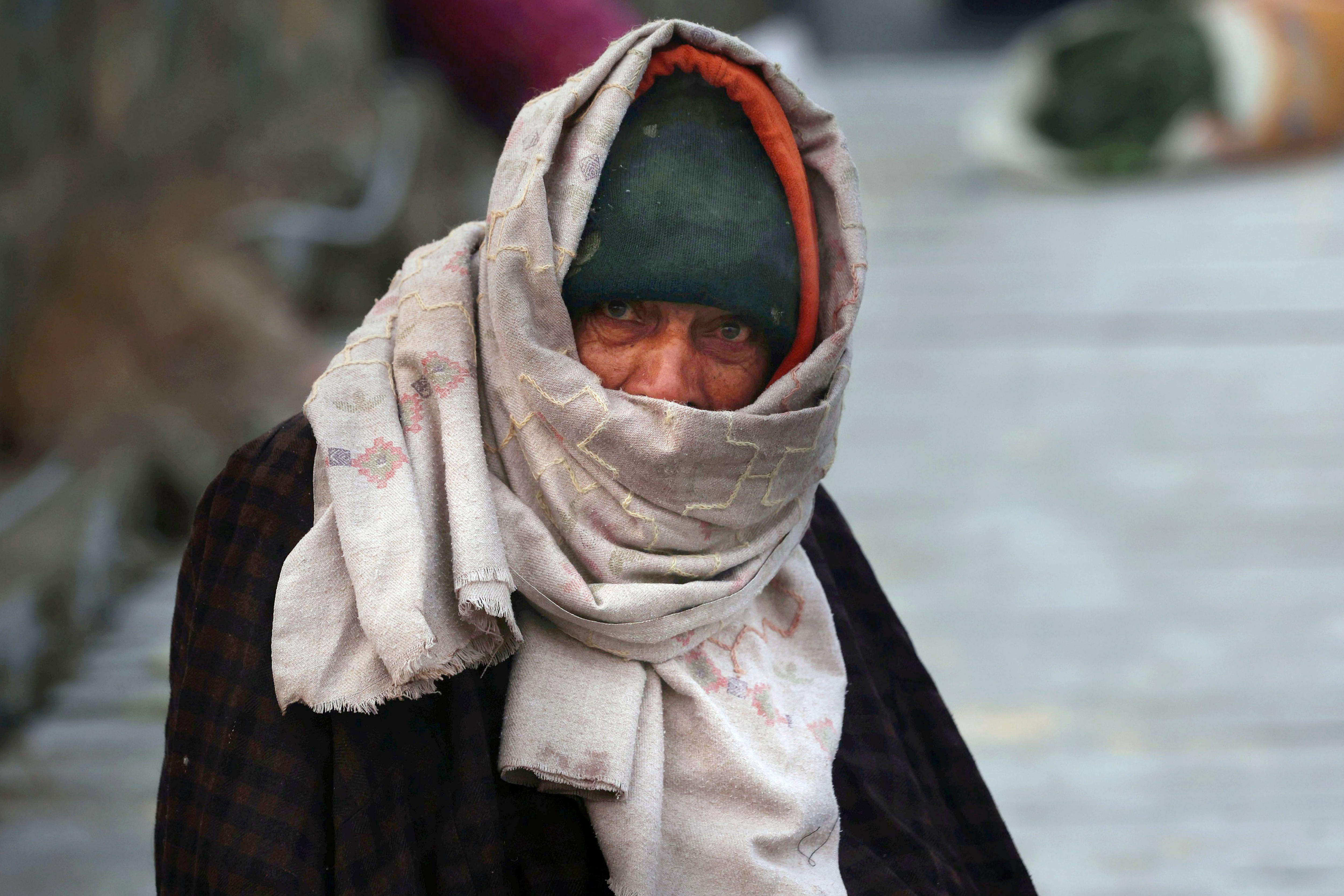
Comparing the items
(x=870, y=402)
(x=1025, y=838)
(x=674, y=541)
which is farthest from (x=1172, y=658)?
(x=674, y=541)

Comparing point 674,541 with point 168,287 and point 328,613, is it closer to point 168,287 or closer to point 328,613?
Answer: point 328,613

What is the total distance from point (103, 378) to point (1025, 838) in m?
2.34

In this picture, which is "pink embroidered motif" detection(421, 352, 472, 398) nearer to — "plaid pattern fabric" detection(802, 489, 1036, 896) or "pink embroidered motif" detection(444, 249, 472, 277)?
"pink embroidered motif" detection(444, 249, 472, 277)

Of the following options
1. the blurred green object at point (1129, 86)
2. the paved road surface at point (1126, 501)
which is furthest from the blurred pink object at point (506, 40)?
the blurred green object at point (1129, 86)

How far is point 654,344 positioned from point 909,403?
3.68m

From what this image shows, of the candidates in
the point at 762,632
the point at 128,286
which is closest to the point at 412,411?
the point at 762,632

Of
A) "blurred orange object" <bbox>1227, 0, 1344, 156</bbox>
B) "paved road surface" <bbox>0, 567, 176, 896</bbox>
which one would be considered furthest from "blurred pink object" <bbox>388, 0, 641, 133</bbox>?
"blurred orange object" <bbox>1227, 0, 1344, 156</bbox>

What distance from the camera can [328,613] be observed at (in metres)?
1.26

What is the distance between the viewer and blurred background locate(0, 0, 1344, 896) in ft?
9.47

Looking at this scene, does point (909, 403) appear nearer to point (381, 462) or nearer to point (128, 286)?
point (128, 286)

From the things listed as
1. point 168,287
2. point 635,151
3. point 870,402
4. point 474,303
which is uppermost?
point 870,402

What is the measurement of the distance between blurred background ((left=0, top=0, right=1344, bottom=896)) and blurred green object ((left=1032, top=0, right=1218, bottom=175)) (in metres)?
0.10

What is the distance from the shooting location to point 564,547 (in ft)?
4.61

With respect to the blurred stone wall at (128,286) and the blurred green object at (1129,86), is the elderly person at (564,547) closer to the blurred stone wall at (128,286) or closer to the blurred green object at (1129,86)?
the blurred stone wall at (128,286)
